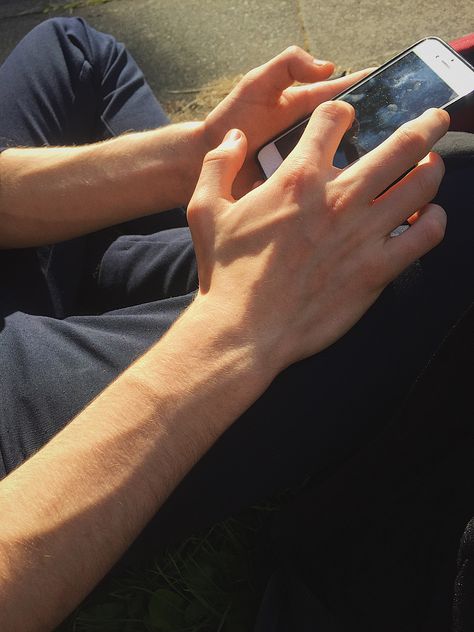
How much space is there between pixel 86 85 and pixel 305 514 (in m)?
→ 0.98

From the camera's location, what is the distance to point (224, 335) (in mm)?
878

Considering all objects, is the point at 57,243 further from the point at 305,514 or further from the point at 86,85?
the point at 305,514

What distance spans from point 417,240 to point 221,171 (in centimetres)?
29

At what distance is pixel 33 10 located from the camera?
256 centimetres

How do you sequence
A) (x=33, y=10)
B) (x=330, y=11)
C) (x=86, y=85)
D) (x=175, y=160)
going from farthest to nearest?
(x=33, y=10) → (x=330, y=11) → (x=86, y=85) → (x=175, y=160)

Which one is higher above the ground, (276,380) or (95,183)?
(95,183)

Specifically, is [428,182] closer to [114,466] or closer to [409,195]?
[409,195]

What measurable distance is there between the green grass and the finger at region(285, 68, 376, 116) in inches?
30.0

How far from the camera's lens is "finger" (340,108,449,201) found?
2.86ft

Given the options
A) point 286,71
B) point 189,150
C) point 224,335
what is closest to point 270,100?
point 286,71

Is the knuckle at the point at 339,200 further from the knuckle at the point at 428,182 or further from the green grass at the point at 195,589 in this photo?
the green grass at the point at 195,589

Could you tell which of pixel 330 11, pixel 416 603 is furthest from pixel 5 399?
pixel 330 11

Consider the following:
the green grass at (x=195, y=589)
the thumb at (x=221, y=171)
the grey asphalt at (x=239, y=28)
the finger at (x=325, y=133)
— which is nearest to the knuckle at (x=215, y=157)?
the thumb at (x=221, y=171)

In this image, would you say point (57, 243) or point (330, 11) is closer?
point (57, 243)
